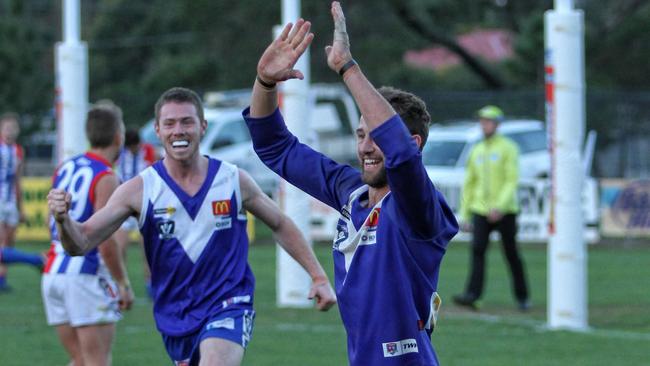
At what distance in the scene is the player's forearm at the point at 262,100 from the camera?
16.9 feet

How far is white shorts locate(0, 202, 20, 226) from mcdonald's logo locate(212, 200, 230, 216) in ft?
35.6

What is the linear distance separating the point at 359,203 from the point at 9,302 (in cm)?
1070

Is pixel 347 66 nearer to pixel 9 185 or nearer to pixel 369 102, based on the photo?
pixel 369 102

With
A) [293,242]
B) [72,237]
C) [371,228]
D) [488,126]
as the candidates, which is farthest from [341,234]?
[488,126]

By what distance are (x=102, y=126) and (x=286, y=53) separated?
3409 mm

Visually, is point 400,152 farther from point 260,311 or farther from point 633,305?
point 633,305

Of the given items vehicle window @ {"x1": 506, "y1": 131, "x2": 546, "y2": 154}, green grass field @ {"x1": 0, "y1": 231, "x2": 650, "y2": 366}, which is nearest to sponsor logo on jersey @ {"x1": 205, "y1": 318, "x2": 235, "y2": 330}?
green grass field @ {"x1": 0, "y1": 231, "x2": 650, "y2": 366}

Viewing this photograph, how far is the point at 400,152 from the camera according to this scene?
4.39 metres

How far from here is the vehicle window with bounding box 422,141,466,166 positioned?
23.7 metres

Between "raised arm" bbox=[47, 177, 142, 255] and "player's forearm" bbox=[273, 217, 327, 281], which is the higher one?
"raised arm" bbox=[47, 177, 142, 255]

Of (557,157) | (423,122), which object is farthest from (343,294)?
(557,157)

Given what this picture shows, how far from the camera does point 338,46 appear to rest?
4590 mm

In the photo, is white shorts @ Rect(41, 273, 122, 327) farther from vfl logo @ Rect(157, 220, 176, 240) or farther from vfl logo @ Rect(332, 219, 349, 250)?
vfl logo @ Rect(332, 219, 349, 250)

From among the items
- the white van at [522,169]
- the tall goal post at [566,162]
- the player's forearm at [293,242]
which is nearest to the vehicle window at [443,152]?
the white van at [522,169]
